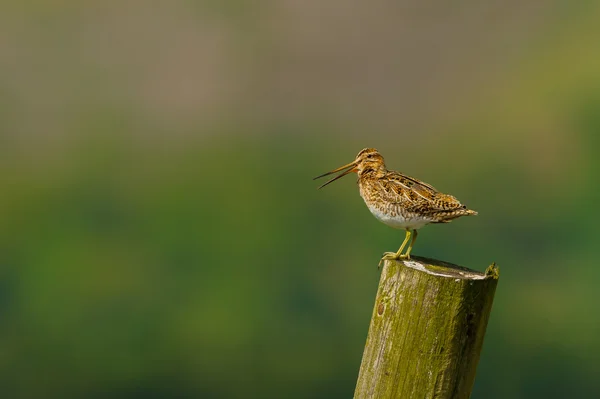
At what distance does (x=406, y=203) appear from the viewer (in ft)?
13.0

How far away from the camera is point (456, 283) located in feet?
9.25

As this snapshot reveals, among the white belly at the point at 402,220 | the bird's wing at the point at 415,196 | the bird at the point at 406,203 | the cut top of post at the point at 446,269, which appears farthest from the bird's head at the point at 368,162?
the cut top of post at the point at 446,269

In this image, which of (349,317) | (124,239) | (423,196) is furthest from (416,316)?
(124,239)

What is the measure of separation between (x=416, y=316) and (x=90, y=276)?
993 cm

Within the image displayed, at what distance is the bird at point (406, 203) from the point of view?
390cm

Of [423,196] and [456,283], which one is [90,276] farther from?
[456,283]

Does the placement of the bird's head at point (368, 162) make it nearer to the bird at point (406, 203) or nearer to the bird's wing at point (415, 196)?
the bird at point (406, 203)

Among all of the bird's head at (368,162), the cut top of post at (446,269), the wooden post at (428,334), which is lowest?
the wooden post at (428,334)

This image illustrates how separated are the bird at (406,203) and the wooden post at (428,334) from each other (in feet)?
2.78

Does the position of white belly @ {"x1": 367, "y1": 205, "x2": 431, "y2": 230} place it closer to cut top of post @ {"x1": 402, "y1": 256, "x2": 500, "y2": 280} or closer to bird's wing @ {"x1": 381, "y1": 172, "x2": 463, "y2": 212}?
bird's wing @ {"x1": 381, "y1": 172, "x2": 463, "y2": 212}

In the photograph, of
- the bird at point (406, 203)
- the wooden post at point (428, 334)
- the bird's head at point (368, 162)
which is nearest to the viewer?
the wooden post at point (428, 334)

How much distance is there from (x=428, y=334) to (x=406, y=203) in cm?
121

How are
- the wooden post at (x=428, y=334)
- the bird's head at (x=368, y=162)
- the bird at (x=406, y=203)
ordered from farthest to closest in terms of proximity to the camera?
the bird's head at (x=368, y=162)
the bird at (x=406, y=203)
the wooden post at (x=428, y=334)

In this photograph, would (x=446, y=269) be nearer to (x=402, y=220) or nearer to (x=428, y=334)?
(x=428, y=334)
